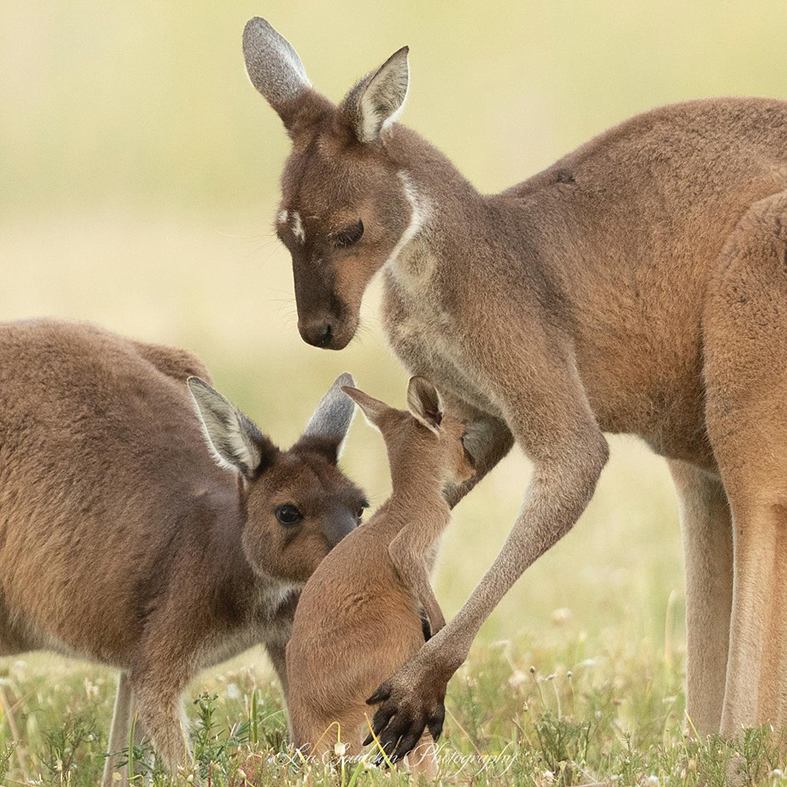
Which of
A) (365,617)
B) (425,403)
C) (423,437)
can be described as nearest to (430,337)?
(425,403)

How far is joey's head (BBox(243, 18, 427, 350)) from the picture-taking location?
511 cm

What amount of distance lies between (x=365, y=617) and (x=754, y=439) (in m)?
1.41

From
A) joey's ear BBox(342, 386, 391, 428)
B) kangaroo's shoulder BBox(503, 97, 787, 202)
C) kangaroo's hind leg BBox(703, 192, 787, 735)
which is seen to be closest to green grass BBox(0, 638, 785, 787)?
kangaroo's hind leg BBox(703, 192, 787, 735)

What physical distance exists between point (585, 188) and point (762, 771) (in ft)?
6.91

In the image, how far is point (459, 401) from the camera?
5660 millimetres

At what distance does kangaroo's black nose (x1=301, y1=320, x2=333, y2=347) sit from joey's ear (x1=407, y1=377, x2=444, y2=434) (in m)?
0.38

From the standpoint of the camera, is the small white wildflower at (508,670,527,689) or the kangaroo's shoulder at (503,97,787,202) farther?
the small white wildflower at (508,670,527,689)

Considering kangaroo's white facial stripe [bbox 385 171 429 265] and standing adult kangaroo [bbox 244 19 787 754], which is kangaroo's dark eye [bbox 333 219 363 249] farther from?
kangaroo's white facial stripe [bbox 385 171 429 265]

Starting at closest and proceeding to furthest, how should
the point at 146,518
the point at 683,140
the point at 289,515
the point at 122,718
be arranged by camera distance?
the point at 289,515 → the point at 683,140 → the point at 146,518 → the point at 122,718

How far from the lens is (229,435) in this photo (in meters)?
5.49

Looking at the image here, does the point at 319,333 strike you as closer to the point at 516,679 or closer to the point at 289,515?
the point at 289,515

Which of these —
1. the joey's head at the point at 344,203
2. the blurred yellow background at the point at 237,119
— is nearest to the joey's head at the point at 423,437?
the joey's head at the point at 344,203

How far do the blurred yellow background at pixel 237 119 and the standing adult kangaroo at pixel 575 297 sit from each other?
662 cm

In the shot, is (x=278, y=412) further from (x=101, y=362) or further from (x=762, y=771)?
(x=762, y=771)
